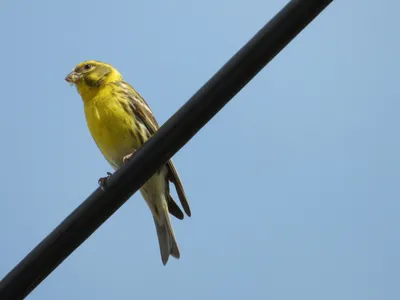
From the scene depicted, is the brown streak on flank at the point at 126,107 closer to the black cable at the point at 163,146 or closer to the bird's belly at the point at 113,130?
the bird's belly at the point at 113,130

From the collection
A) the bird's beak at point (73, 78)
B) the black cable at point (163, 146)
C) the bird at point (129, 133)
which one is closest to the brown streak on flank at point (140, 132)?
the bird at point (129, 133)

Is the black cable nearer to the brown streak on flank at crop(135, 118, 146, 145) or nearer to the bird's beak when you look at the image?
the brown streak on flank at crop(135, 118, 146, 145)

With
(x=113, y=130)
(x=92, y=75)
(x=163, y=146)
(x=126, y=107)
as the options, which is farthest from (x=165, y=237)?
(x=163, y=146)

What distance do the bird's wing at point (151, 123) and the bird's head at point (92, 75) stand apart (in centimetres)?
22

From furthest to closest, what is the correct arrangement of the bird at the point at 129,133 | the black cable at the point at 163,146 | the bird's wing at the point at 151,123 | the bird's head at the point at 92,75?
the bird's head at the point at 92,75 → the bird at the point at 129,133 → the bird's wing at the point at 151,123 → the black cable at the point at 163,146

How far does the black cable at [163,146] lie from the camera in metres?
3.16

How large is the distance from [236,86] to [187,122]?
0.89 ft

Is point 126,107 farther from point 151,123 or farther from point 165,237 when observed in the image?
point 165,237

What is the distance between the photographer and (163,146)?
134 inches

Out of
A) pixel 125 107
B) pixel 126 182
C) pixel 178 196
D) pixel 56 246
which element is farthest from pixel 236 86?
pixel 125 107

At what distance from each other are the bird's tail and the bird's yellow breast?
0.66 meters

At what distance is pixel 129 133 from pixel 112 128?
156 mm

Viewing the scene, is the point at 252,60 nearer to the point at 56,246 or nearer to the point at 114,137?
the point at 56,246

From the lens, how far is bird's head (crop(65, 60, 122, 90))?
283 inches
